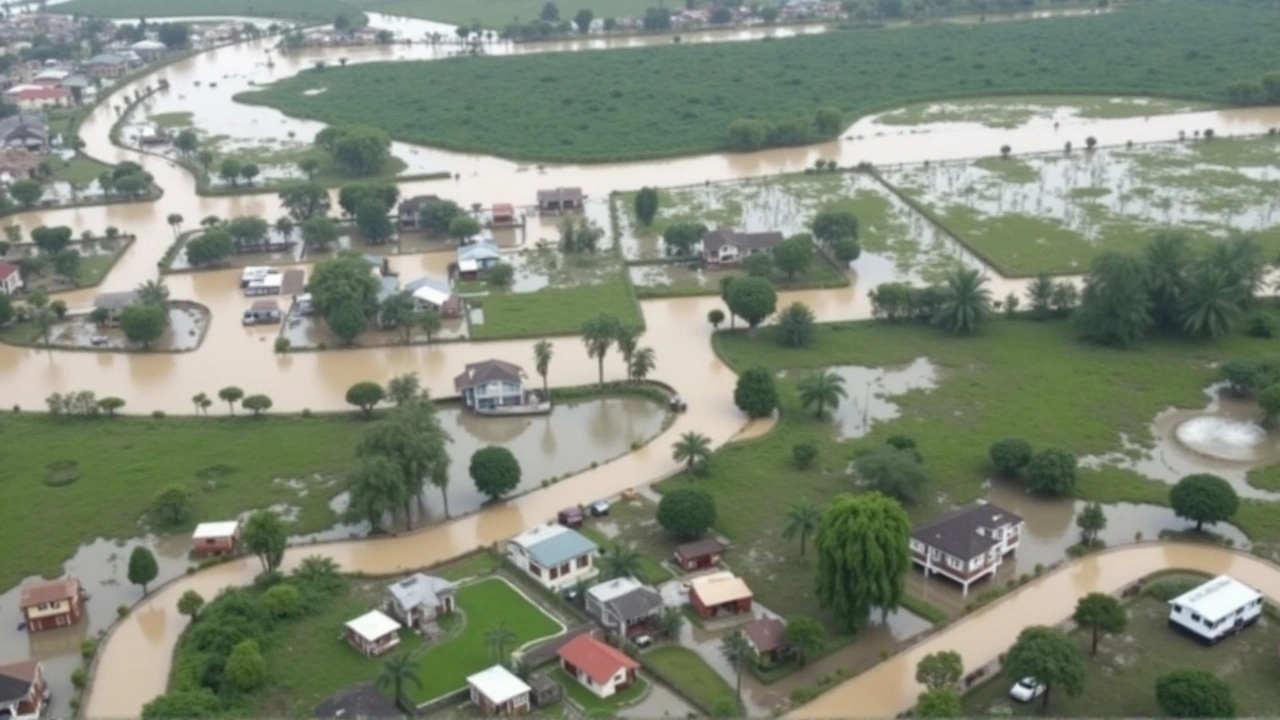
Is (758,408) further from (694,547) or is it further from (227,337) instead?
(227,337)

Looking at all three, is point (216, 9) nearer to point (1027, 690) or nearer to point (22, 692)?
point (22, 692)

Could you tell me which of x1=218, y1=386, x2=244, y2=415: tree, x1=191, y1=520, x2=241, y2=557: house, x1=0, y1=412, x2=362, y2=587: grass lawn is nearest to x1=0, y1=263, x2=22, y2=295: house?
x1=0, y1=412, x2=362, y2=587: grass lawn

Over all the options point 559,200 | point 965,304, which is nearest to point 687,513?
point 965,304

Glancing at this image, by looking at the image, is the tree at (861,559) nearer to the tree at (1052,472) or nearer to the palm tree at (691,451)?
the tree at (1052,472)

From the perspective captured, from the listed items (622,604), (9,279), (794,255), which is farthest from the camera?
(9,279)

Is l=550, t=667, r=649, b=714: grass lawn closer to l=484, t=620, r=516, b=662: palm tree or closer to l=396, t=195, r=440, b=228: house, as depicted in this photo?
l=484, t=620, r=516, b=662: palm tree

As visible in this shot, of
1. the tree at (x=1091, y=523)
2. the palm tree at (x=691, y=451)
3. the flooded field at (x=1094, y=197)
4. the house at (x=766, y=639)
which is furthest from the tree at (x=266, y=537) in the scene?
the flooded field at (x=1094, y=197)
